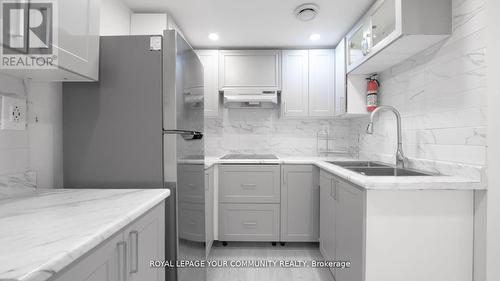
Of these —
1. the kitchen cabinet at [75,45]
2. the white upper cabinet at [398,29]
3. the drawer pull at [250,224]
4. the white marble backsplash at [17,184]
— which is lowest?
the drawer pull at [250,224]

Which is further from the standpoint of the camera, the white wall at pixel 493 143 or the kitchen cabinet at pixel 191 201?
the kitchen cabinet at pixel 191 201

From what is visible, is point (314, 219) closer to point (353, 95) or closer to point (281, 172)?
point (281, 172)

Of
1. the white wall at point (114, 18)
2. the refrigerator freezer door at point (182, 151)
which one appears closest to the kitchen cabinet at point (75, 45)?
the refrigerator freezer door at point (182, 151)

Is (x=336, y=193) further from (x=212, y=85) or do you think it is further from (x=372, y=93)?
(x=212, y=85)

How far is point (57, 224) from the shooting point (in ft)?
2.47

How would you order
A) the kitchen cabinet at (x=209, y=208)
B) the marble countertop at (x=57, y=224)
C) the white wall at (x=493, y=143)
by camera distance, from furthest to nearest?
the kitchen cabinet at (x=209, y=208) → the white wall at (x=493, y=143) → the marble countertop at (x=57, y=224)

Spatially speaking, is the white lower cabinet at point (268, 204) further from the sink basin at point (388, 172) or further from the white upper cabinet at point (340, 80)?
the white upper cabinet at point (340, 80)

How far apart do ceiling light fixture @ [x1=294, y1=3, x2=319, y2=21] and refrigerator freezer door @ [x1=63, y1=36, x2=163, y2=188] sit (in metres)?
1.37

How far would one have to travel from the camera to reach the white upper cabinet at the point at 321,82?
2.96 m

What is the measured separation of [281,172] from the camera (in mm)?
2635

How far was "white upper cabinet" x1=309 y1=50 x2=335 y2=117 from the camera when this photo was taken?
116 inches

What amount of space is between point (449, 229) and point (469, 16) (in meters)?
1.16

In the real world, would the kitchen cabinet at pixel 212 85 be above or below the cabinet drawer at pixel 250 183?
above

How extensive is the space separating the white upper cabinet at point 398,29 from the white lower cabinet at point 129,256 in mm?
1731
